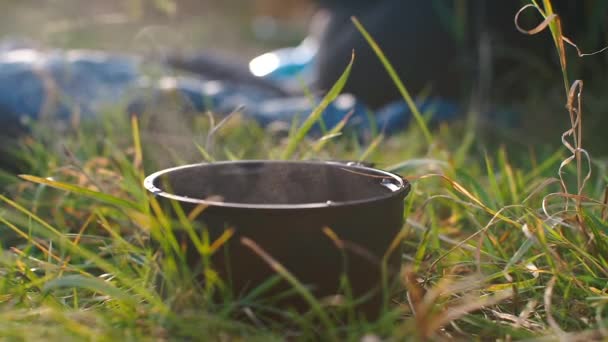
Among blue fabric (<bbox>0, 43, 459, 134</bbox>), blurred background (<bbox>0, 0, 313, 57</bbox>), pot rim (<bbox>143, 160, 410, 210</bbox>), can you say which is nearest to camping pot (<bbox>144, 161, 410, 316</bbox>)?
pot rim (<bbox>143, 160, 410, 210</bbox>)

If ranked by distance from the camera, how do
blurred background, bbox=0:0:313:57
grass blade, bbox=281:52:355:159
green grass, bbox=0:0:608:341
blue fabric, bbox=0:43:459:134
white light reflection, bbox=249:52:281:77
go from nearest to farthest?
green grass, bbox=0:0:608:341
grass blade, bbox=281:52:355:159
blue fabric, bbox=0:43:459:134
white light reflection, bbox=249:52:281:77
blurred background, bbox=0:0:313:57

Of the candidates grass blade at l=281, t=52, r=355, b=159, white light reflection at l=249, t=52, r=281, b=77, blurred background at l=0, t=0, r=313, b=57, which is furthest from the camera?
blurred background at l=0, t=0, r=313, b=57

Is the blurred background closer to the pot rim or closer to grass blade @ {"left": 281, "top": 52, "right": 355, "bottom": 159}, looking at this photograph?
grass blade @ {"left": 281, "top": 52, "right": 355, "bottom": 159}

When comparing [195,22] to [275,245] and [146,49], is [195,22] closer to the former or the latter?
[146,49]

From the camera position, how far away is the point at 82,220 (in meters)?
1.59

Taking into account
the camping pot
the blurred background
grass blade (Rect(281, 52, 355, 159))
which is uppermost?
grass blade (Rect(281, 52, 355, 159))

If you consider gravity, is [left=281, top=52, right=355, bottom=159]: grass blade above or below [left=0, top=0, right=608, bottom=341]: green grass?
above

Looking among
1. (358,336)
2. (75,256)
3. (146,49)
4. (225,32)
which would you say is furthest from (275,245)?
(225,32)

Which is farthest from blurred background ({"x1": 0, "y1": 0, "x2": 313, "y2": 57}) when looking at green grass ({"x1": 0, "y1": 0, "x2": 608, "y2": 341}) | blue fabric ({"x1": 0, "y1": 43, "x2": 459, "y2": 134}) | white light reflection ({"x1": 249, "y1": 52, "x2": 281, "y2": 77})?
green grass ({"x1": 0, "y1": 0, "x2": 608, "y2": 341})

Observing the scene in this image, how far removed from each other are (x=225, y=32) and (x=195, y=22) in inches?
31.4

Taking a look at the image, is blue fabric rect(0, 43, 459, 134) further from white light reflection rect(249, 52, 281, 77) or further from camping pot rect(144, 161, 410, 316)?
camping pot rect(144, 161, 410, 316)

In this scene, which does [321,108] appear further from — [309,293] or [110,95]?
[110,95]

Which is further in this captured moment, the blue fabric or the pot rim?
the blue fabric

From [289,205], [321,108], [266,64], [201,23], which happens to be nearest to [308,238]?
[289,205]
